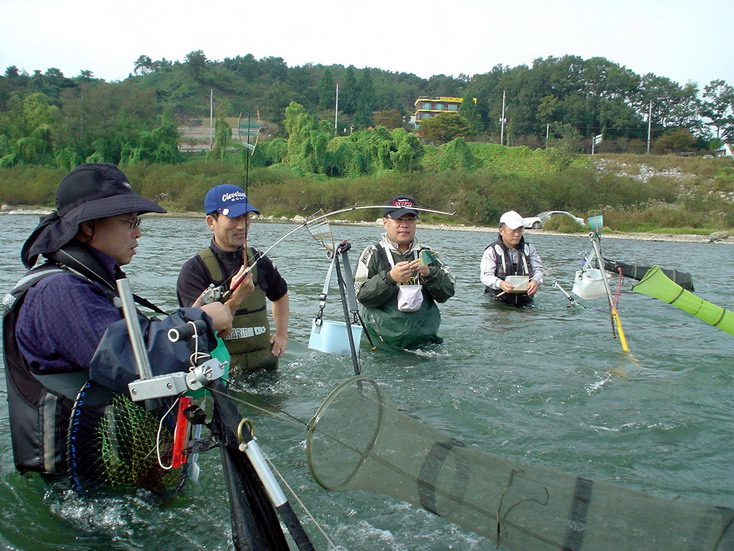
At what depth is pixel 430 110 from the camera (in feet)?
454

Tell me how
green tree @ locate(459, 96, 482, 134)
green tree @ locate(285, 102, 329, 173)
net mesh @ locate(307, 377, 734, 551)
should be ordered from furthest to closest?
green tree @ locate(459, 96, 482, 134) → green tree @ locate(285, 102, 329, 173) → net mesh @ locate(307, 377, 734, 551)

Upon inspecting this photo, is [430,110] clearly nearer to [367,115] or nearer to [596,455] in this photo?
[367,115]

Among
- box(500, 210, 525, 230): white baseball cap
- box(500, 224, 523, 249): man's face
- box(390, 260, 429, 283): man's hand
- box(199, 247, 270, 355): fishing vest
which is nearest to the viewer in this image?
box(199, 247, 270, 355): fishing vest

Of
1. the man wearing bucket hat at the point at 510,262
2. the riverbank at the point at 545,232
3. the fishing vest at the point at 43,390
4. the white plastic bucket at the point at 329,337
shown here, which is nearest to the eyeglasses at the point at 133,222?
the fishing vest at the point at 43,390

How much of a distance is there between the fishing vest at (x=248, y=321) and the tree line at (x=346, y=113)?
739 cm

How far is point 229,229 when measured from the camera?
5129 millimetres

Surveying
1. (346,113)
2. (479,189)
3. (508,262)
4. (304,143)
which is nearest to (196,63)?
(346,113)

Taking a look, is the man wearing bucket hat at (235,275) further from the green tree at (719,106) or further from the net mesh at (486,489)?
the green tree at (719,106)

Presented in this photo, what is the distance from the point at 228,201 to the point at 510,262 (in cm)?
665

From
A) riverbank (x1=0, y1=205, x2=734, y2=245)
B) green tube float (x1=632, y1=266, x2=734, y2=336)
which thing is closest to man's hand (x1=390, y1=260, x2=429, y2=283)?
green tube float (x1=632, y1=266, x2=734, y2=336)

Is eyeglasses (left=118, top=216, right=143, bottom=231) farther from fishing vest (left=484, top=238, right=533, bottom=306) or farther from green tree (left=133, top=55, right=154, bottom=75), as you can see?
green tree (left=133, top=55, right=154, bottom=75)

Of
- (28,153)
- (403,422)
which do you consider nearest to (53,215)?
(403,422)

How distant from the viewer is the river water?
11.1ft

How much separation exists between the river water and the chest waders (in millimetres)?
241
